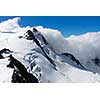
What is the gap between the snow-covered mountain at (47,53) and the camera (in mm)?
5871

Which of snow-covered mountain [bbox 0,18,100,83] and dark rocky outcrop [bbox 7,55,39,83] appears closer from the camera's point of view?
dark rocky outcrop [bbox 7,55,39,83]

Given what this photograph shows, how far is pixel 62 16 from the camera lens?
17.7 feet

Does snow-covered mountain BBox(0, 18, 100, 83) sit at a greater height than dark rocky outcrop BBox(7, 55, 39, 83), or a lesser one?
greater

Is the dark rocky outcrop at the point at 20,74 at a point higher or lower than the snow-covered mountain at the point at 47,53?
lower

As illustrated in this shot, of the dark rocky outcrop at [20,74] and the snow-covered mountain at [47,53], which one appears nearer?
the dark rocky outcrop at [20,74]

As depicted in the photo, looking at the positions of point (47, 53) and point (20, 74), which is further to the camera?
point (47, 53)

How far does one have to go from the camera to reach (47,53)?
7203 millimetres

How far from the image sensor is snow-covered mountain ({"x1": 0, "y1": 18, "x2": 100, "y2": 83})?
587 centimetres

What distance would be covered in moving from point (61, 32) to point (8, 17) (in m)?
0.82

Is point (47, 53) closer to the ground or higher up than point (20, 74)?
higher up
